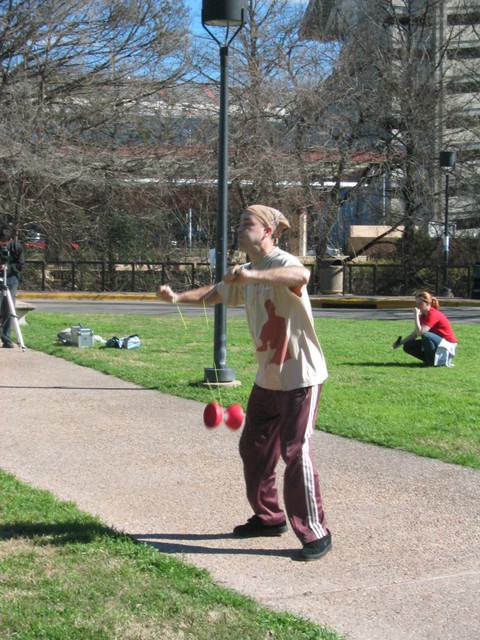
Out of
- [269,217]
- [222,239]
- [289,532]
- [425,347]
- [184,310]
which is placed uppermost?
[269,217]

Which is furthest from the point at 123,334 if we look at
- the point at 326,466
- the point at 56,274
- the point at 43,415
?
the point at 56,274

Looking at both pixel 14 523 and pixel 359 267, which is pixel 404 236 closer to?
pixel 359 267

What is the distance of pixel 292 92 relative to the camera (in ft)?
105

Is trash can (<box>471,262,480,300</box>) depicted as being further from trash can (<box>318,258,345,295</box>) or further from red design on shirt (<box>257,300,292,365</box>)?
red design on shirt (<box>257,300,292,365</box>)

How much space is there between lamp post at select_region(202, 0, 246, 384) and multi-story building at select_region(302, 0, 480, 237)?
23796 mm

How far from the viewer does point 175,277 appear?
31938mm

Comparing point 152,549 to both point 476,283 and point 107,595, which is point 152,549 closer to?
point 107,595

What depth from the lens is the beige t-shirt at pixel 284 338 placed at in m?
4.84

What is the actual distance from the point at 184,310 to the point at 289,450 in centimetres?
1951

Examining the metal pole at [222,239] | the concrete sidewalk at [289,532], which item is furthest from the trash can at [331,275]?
the concrete sidewalk at [289,532]

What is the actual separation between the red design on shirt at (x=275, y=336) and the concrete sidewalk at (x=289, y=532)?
3.51 ft

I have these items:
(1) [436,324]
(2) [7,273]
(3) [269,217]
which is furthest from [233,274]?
(2) [7,273]

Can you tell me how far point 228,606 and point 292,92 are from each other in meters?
29.4

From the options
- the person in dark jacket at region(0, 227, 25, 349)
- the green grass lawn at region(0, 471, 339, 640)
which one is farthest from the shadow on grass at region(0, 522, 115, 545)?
the person in dark jacket at region(0, 227, 25, 349)
